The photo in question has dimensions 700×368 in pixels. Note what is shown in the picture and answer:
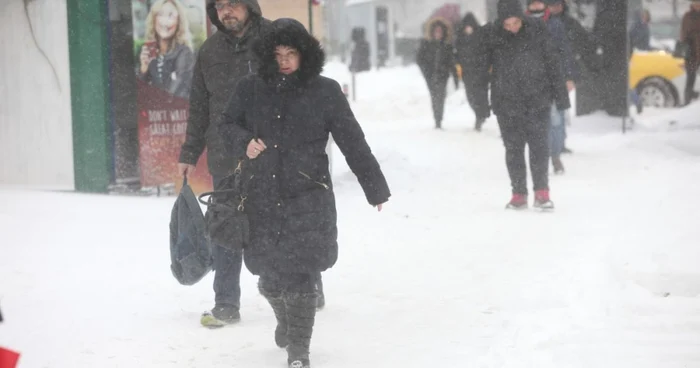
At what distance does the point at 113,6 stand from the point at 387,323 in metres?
6.04

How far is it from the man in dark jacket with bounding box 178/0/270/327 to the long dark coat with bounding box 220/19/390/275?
91 cm

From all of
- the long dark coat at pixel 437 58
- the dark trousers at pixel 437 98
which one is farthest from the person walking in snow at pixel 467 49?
the dark trousers at pixel 437 98

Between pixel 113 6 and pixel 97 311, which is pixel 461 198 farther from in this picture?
pixel 97 311

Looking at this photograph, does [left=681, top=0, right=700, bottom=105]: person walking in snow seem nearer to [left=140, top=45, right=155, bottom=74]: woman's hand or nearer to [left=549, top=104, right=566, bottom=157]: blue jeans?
[left=549, top=104, right=566, bottom=157]: blue jeans

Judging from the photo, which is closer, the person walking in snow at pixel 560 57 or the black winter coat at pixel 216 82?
the black winter coat at pixel 216 82

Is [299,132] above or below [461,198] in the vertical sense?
above

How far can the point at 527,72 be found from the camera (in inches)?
408

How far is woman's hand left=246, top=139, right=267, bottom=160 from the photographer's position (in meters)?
5.32

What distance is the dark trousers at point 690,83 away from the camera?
20686mm

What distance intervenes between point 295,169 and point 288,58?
0.49m

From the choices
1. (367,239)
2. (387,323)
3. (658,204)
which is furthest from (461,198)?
(387,323)

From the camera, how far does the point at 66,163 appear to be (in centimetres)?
1191

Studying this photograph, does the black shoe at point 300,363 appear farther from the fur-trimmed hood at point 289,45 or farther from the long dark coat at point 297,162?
the fur-trimmed hood at point 289,45

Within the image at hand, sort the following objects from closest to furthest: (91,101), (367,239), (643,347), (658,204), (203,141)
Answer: (643,347), (203,141), (367,239), (658,204), (91,101)
